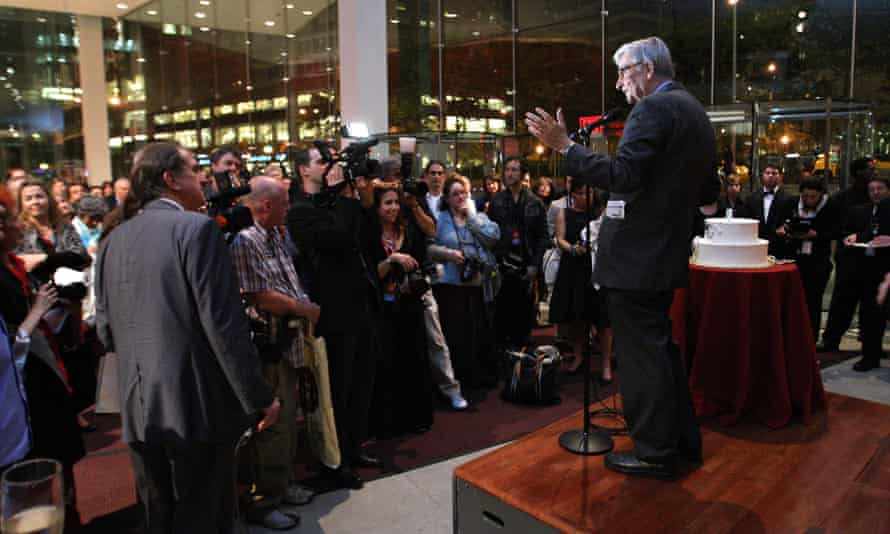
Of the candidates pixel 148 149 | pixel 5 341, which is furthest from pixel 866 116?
pixel 5 341

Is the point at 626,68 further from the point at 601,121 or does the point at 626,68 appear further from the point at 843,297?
the point at 843,297

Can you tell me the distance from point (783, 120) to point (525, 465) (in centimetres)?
697

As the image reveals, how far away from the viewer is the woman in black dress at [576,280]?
4.83 m

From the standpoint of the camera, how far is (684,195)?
2246 mm

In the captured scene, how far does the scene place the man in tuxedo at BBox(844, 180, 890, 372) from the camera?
16.9ft

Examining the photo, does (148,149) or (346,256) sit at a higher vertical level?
(148,149)

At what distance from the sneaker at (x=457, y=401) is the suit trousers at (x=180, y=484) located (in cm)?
248

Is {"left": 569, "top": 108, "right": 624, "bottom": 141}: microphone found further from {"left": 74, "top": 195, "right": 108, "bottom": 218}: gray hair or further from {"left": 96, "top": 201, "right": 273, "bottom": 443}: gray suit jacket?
{"left": 74, "top": 195, "right": 108, "bottom": 218}: gray hair

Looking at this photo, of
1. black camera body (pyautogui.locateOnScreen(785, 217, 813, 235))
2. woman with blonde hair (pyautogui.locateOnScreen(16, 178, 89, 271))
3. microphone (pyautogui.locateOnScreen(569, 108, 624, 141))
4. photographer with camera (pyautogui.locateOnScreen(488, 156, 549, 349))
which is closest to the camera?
microphone (pyautogui.locateOnScreen(569, 108, 624, 141))

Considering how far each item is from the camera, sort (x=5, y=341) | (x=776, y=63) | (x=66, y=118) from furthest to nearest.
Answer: (x=66, y=118) < (x=776, y=63) < (x=5, y=341)

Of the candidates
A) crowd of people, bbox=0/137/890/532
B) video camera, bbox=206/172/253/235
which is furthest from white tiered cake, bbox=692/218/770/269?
video camera, bbox=206/172/253/235

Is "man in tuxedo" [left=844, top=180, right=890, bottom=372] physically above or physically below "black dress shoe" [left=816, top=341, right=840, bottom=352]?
above

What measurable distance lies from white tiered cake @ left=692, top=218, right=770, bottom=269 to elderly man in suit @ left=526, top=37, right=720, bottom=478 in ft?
3.34

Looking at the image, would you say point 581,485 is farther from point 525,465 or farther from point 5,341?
point 5,341
